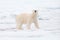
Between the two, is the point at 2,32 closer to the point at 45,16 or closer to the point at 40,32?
the point at 40,32

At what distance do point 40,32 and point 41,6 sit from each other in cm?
56

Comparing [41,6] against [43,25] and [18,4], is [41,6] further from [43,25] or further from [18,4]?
[43,25]

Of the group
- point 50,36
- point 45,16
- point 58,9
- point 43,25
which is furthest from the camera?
point 58,9

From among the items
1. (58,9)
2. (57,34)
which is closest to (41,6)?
(58,9)

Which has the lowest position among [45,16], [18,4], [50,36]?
[50,36]

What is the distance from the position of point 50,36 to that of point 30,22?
0.52 feet

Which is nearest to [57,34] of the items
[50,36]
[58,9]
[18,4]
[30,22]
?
[50,36]

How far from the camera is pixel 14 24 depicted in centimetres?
100

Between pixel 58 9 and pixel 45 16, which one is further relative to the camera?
pixel 58 9

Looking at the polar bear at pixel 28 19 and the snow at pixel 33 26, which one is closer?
the snow at pixel 33 26

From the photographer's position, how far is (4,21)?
105 centimetres

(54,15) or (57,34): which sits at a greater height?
(54,15)

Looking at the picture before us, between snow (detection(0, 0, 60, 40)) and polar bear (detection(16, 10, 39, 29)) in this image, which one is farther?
polar bear (detection(16, 10, 39, 29))

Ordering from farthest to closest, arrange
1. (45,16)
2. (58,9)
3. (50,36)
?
(58,9)
(45,16)
(50,36)
